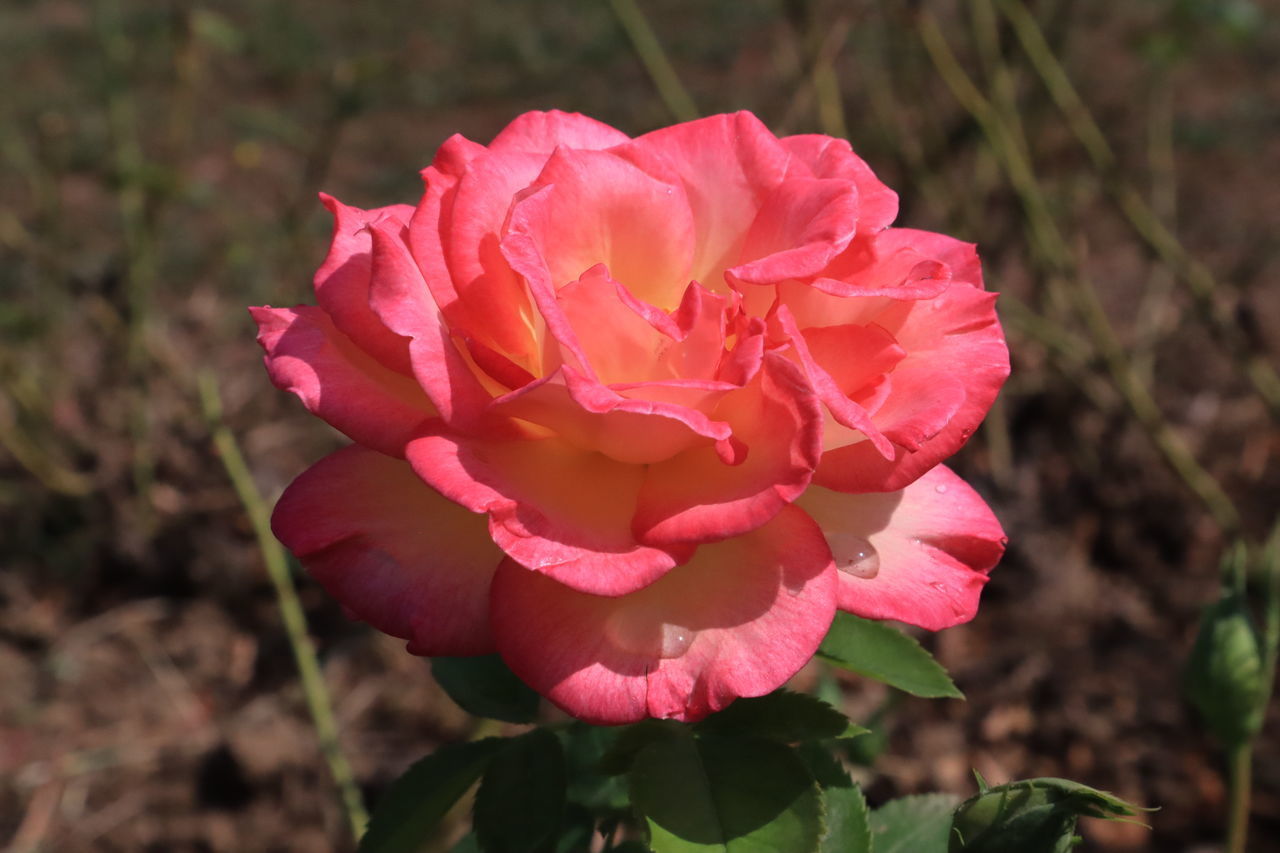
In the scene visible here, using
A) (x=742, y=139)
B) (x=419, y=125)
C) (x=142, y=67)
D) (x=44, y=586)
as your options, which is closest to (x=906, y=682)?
(x=742, y=139)

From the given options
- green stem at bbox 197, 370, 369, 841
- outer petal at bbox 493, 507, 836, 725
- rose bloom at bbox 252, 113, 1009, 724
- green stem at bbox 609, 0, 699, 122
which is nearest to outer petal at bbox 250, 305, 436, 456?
rose bloom at bbox 252, 113, 1009, 724

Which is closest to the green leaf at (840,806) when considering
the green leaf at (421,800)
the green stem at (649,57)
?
the green leaf at (421,800)

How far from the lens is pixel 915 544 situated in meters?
0.64

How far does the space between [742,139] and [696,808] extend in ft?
1.36

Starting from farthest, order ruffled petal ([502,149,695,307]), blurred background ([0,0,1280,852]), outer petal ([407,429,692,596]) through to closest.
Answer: blurred background ([0,0,1280,852]), ruffled petal ([502,149,695,307]), outer petal ([407,429,692,596])

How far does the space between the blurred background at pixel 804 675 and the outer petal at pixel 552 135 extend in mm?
653

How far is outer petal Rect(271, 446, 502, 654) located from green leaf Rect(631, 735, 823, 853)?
143 mm

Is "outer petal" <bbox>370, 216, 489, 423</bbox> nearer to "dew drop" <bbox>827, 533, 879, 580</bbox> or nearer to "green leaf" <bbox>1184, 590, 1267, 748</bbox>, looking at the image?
"dew drop" <bbox>827, 533, 879, 580</bbox>

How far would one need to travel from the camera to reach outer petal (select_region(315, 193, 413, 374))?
59 centimetres

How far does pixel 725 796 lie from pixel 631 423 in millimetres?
237

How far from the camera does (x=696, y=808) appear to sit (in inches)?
24.5

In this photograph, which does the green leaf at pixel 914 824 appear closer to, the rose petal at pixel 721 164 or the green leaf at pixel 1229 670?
the green leaf at pixel 1229 670

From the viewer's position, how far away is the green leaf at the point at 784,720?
62 cm

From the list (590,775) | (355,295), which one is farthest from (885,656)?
(355,295)
